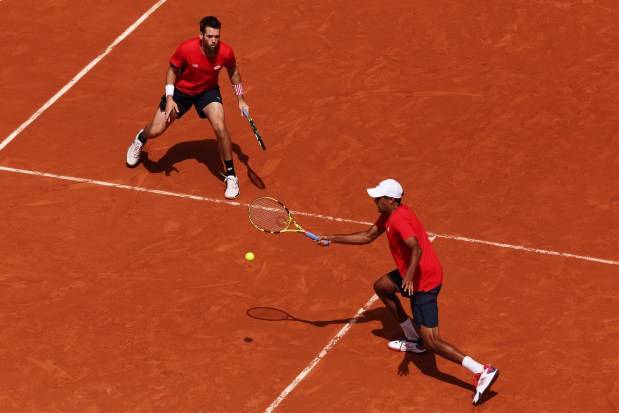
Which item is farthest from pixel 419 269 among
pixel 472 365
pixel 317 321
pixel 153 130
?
pixel 153 130

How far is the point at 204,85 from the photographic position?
18531mm

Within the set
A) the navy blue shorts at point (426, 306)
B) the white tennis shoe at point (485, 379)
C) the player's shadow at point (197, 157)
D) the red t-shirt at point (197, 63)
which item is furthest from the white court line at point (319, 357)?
the red t-shirt at point (197, 63)

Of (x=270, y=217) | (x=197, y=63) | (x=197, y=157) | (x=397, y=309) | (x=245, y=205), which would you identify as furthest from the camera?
(x=197, y=157)

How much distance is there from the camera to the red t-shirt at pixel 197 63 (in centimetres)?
1827

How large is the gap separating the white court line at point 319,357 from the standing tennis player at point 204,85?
10.00ft

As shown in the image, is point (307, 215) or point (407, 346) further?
point (307, 215)

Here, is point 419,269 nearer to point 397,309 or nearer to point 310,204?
point 397,309

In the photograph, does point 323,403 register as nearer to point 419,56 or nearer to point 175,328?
point 175,328

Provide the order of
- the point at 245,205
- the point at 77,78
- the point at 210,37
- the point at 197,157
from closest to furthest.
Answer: the point at 210,37
the point at 245,205
the point at 197,157
the point at 77,78

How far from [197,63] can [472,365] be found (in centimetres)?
604

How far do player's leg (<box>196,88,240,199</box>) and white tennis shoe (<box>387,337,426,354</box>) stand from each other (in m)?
3.91

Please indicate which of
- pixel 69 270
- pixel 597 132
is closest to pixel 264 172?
pixel 69 270

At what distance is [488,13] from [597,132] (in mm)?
3509

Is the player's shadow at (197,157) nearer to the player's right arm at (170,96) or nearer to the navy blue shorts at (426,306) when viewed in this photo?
the player's right arm at (170,96)
